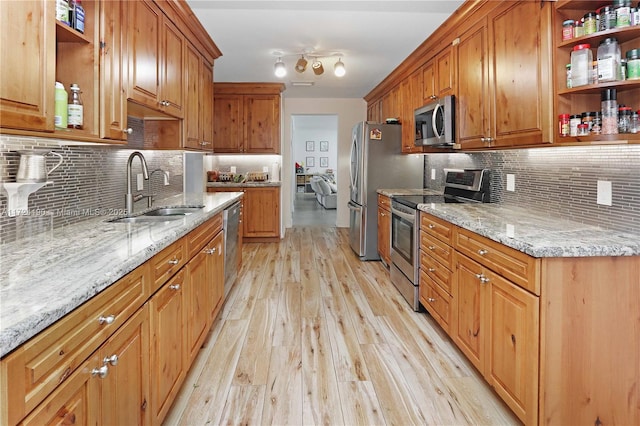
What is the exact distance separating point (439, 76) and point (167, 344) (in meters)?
3.12

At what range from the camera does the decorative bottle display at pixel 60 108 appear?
152 centimetres

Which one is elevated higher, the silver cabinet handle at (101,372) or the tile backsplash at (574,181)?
the tile backsplash at (574,181)

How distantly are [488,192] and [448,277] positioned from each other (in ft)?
3.30

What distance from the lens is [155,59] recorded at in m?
2.49

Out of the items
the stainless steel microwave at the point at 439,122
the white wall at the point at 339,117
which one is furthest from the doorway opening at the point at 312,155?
the stainless steel microwave at the point at 439,122

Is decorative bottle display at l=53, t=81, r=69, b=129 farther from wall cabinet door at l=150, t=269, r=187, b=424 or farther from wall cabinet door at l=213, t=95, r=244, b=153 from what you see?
wall cabinet door at l=213, t=95, r=244, b=153

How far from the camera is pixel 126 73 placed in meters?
2.08

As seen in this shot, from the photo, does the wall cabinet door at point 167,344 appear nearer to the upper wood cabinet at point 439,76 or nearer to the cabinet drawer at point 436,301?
the cabinet drawer at point 436,301

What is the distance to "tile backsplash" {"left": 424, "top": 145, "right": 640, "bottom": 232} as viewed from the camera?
6.13 feet

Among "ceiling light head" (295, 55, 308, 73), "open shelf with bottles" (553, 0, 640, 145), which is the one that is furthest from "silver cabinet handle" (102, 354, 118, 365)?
"ceiling light head" (295, 55, 308, 73)

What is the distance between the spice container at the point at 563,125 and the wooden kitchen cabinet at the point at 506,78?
4 cm

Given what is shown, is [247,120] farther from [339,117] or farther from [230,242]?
[230,242]

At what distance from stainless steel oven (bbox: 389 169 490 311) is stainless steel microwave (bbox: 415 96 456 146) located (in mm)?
368

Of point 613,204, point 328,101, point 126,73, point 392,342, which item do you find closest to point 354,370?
point 392,342
